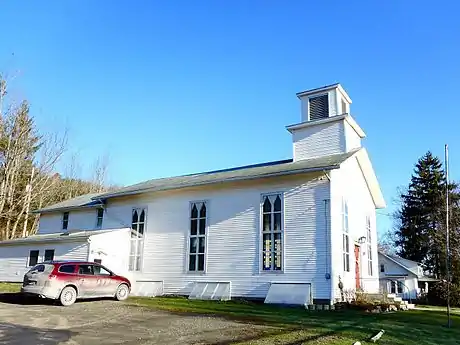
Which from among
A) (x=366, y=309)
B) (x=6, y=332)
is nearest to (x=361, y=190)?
(x=366, y=309)

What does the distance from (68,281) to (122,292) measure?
8.68 ft

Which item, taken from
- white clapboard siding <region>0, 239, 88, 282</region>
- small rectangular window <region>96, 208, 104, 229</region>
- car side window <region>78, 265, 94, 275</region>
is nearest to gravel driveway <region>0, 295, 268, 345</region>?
car side window <region>78, 265, 94, 275</region>

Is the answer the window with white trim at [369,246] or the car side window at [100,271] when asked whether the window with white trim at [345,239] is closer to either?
the window with white trim at [369,246]

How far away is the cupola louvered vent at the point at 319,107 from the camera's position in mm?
21536

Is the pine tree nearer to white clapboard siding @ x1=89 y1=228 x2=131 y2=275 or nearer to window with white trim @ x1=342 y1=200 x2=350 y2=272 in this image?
window with white trim @ x1=342 y1=200 x2=350 y2=272

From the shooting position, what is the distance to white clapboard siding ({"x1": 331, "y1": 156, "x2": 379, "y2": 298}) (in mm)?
17297

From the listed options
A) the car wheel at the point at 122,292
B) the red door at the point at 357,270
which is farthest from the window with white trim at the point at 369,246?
the car wheel at the point at 122,292

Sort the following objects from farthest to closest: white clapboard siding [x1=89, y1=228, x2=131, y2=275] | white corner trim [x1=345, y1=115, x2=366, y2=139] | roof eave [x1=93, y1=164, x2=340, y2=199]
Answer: white clapboard siding [x1=89, y1=228, x2=131, y2=275]
white corner trim [x1=345, y1=115, x2=366, y2=139]
roof eave [x1=93, y1=164, x2=340, y2=199]

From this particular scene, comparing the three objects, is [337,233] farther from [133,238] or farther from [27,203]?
[27,203]

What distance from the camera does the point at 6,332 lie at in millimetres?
8898

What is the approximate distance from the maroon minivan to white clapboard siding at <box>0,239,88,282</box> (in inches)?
227

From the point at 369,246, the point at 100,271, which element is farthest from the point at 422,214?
the point at 100,271

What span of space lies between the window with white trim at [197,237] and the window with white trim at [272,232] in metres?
3.12

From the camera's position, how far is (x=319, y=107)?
2181 centimetres
